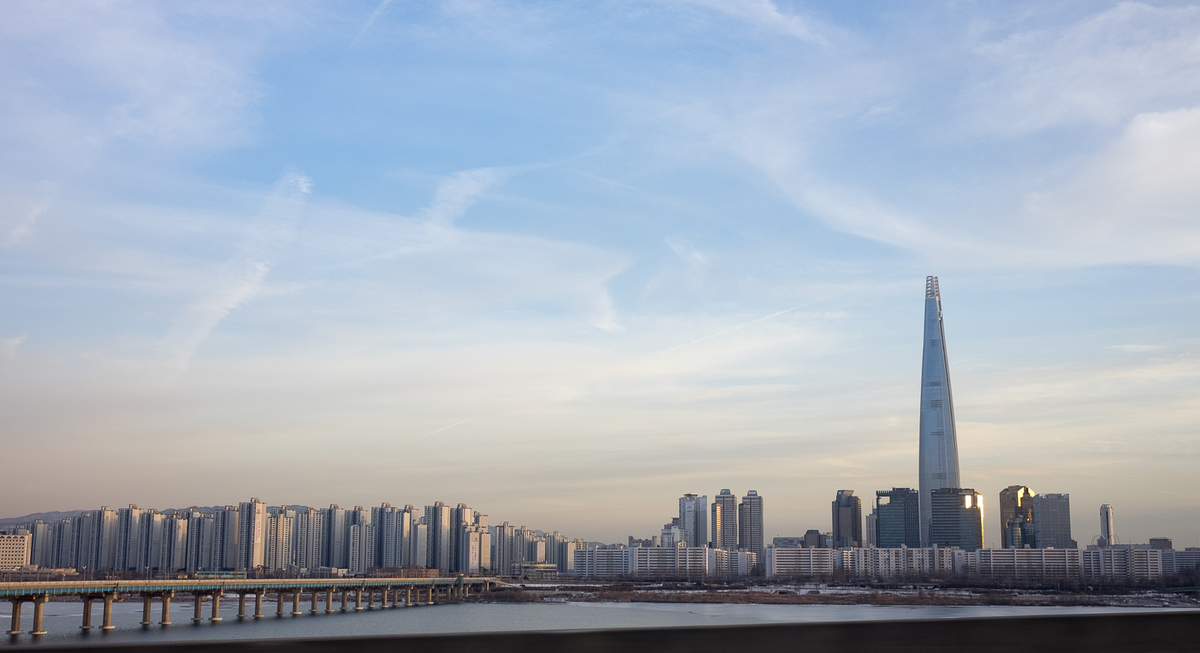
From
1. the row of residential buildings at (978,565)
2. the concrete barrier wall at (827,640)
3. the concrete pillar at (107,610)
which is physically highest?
the concrete barrier wall at (827,640)

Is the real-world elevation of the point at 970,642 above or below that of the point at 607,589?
above

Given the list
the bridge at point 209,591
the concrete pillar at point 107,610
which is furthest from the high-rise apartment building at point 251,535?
the concrete pillar at point 107,610

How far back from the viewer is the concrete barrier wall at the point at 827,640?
222 inches

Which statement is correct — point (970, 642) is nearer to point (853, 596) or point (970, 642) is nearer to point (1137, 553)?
point (853, 596)

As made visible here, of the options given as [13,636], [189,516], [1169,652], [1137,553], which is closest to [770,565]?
[1137,553]

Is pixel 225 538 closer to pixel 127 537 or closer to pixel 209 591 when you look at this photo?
pixel 127 537

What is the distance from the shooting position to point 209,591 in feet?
277

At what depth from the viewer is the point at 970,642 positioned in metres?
6.81

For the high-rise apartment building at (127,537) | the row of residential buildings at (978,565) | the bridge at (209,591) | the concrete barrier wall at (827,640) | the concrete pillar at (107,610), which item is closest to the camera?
the concrete barrier wall at (827,640)

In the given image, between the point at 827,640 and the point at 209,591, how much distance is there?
88.8 metres

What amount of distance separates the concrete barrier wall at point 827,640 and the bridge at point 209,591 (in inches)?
2561

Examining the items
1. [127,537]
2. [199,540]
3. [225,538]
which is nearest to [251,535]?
[225,538]

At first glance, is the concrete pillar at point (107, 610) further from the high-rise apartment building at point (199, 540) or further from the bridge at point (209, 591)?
the high-rise apartment building at point (199, 540)

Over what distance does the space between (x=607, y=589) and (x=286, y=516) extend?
8806cm
